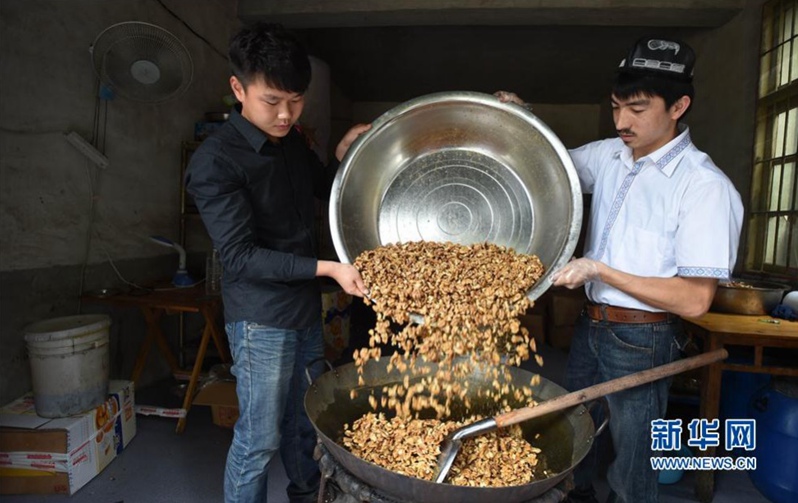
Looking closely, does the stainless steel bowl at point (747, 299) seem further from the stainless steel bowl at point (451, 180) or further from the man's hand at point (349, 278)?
the man's hand at point (349, 278)

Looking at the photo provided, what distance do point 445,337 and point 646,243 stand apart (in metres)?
0.66

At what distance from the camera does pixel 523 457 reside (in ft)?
4.71

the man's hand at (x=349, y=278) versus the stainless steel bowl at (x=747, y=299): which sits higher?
the man's hand at (x=349, y=278)

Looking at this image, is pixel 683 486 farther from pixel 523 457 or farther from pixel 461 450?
pixel 461 450

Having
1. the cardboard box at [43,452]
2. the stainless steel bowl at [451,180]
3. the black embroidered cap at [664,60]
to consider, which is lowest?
the cardboard box at [43,452]

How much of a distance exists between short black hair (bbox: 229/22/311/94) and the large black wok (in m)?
0.90

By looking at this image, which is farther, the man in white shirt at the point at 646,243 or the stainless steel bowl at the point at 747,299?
the stainless steel bowl at the point at 747,299

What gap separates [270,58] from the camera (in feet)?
4.29

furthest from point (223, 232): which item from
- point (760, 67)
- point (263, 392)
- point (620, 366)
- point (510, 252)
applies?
point (760, 67)

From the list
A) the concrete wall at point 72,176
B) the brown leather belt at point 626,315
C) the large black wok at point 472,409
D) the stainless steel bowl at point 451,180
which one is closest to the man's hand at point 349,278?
the stainless steel bowl at point 451,180

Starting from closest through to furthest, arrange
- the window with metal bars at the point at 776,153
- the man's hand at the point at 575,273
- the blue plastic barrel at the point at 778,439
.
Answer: the man's hand at the point at 575,273 < the blue plastic barrel at the point at 778,439 < the window with metal bars at the point at 776,153

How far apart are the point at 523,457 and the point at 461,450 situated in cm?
19

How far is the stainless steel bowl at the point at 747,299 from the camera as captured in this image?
7.76ft

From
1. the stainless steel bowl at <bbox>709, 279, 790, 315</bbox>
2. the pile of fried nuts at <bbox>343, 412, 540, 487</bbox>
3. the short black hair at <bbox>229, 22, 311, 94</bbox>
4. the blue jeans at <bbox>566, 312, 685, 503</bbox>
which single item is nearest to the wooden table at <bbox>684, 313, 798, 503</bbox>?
the stainless steel bowl at <bbox>709, 279, 790, 315</bbox>
